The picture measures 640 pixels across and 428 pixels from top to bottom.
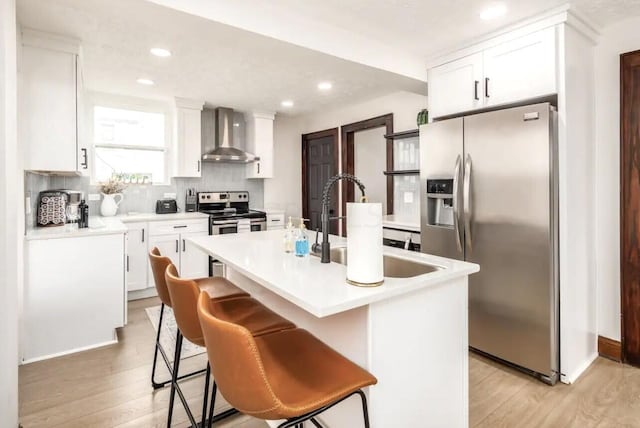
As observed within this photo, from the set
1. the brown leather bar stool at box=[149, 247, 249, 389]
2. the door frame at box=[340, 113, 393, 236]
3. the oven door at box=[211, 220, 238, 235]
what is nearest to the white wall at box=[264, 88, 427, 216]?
the door frame at box=[340, 113, 393, 236]

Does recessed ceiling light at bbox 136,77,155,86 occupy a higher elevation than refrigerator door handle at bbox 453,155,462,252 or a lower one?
higher

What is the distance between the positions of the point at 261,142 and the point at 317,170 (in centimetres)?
97

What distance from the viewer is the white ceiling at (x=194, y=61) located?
2.11m

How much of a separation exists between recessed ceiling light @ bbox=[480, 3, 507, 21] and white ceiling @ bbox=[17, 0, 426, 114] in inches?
32.1

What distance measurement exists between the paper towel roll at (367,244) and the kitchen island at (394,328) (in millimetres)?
51

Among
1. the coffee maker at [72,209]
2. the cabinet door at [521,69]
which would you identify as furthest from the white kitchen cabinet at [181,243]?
the cabinet door at [521,69]

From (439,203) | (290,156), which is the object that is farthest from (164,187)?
(439,203)

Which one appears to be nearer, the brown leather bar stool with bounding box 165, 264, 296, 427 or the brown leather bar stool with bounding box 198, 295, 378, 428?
the brown leather bar stool with bounding box 198, 295, 378, 428

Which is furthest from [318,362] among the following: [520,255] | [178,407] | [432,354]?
[520,255]

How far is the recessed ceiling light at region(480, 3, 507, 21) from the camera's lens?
2221 mm

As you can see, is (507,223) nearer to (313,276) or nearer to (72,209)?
(313,276)

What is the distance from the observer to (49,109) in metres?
2.56

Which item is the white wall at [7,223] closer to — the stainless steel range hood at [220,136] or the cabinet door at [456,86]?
the cabinet door at [456,86]

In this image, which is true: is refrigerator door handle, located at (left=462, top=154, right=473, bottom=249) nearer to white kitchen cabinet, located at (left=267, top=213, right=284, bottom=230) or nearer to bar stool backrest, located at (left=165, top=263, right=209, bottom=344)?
bar stool backrest, located at (left=165, top=263, right=209, bottom=344)
